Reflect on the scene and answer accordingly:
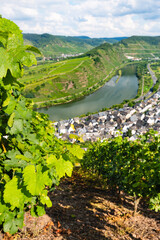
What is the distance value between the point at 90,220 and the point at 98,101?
9589 centimetres

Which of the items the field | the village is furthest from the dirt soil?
the field

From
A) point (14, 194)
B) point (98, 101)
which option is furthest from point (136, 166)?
point (98, 101)

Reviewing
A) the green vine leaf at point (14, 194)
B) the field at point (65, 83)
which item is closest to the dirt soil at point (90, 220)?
the green vine leaf at point (14, 194)

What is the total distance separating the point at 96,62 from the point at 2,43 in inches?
7569

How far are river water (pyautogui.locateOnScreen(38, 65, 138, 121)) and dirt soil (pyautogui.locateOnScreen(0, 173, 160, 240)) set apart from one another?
231 ft

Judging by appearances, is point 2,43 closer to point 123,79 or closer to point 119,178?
point 119,178

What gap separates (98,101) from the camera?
329 ft

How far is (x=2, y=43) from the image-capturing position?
132cm

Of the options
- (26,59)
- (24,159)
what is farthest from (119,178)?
(26,59)

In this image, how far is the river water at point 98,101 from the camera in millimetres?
84625

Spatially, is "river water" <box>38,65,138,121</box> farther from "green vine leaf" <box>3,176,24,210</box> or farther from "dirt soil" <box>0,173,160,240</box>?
"green vine leaf" <box>3,176,24,210</box>

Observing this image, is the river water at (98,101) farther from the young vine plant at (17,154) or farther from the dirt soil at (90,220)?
the young vine plant at (17,154)

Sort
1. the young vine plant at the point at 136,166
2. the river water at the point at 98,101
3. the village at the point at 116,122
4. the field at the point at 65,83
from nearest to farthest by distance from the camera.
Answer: the young vine plant at the point at 136,166 → the village at the point at 116,122 → the river water at the point at 98,101 → the field at the point at 65,83

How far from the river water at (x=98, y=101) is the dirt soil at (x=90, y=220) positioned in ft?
Answer: 231
